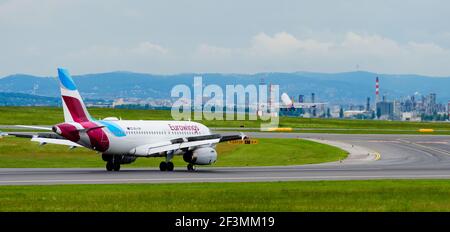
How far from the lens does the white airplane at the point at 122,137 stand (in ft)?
199

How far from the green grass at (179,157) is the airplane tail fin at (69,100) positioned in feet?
40.8

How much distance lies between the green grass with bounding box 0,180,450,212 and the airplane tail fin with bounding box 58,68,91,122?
13087 mm

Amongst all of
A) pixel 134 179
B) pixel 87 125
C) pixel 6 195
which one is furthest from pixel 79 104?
pixel 6 195

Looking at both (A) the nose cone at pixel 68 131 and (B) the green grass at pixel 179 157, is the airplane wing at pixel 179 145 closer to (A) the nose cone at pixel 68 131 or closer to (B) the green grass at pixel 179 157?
(A) the nose cone at pixel 68 131

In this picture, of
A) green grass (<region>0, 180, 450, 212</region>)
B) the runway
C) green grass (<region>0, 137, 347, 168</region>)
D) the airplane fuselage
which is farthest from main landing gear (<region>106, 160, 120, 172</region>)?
green grass (<region>0, 180, 450, 212</region>)

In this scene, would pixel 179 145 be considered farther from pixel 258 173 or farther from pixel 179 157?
pixel 179 157

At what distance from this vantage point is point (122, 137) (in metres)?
63.3

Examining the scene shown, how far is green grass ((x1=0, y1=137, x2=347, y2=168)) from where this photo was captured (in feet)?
253

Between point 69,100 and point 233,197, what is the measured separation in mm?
22384

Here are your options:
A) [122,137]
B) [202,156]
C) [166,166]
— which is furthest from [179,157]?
[122,137]

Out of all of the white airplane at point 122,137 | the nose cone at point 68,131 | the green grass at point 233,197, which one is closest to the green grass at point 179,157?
the white airplane at point 122,137
